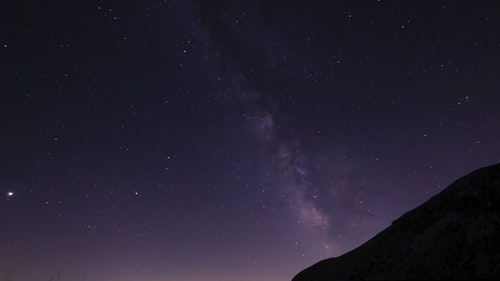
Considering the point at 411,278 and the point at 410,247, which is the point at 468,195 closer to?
the point at 410,247

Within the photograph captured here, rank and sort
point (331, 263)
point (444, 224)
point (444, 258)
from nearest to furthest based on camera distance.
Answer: point (444, 258), point (444, 224), point (331, 263)

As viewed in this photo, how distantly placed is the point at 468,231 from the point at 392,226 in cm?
815

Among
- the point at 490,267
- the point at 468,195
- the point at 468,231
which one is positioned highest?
the point at 468,195

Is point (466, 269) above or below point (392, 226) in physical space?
below

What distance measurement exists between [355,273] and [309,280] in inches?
408

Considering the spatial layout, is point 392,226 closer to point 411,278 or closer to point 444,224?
point 444,224

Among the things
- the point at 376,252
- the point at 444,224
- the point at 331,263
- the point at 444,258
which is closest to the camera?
the point at 444,258

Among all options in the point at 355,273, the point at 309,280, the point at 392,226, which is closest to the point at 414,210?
the point at 392,226

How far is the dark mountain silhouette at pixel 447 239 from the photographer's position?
669 inches

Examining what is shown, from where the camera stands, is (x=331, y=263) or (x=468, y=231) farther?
(x=331, y=263)

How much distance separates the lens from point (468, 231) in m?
18.9

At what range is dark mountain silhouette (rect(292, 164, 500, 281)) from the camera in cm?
1700

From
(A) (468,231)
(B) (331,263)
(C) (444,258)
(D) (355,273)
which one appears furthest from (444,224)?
(B) (331,263)

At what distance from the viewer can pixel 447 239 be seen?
19.4 m
